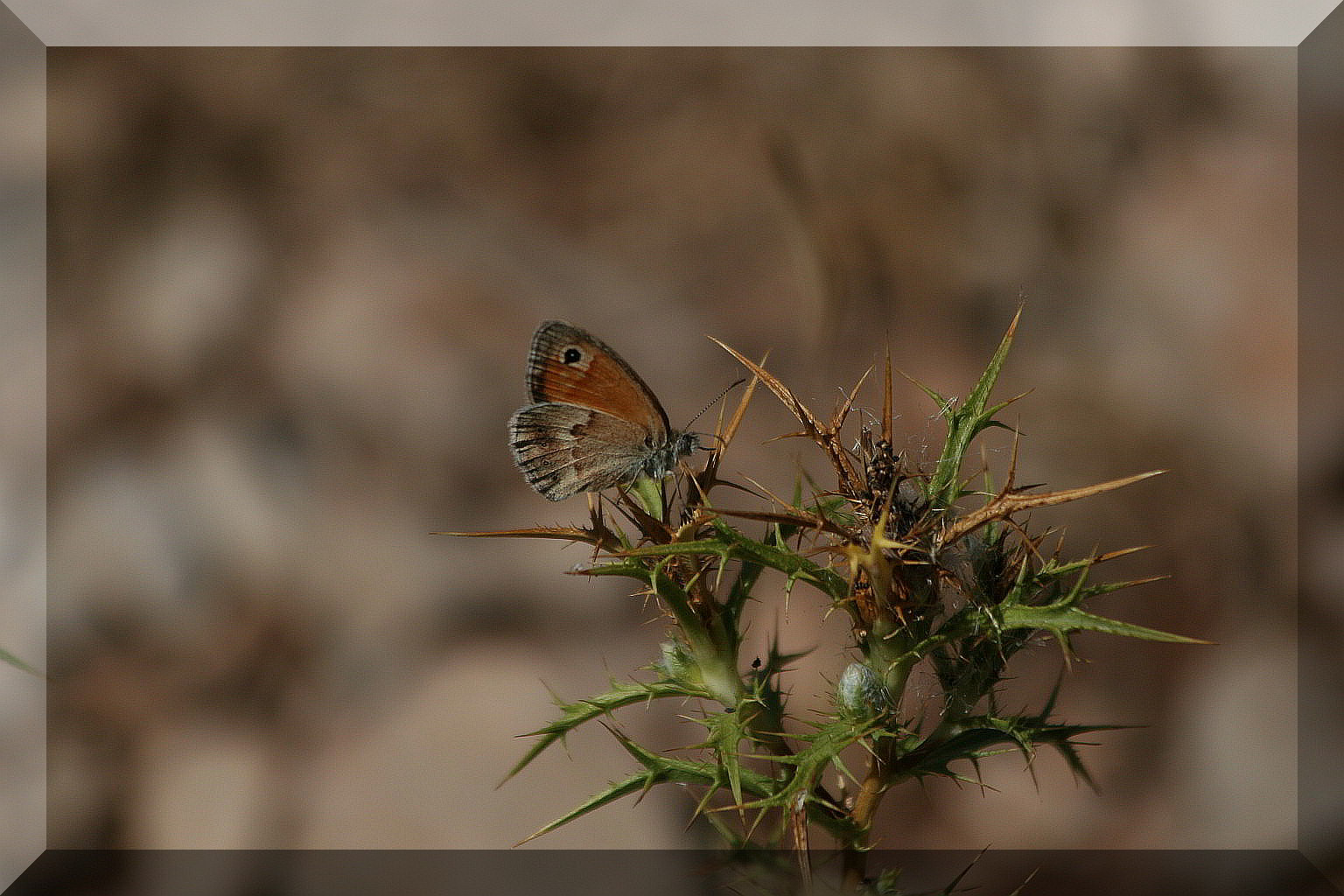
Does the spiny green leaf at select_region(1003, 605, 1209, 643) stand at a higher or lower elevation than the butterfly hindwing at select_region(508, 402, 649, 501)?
lower

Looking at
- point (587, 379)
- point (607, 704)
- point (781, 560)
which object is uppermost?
point (587, 379)

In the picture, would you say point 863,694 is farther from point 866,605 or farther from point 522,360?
point 522,360

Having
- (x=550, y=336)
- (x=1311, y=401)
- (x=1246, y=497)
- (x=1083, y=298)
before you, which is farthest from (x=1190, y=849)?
(x=550, y=336)

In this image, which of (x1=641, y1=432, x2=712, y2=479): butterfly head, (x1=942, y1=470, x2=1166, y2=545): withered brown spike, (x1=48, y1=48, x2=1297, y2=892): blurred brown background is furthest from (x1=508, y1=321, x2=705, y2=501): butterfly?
(x1=48, y1=48, x2=1297, y2=892): blurred brown background

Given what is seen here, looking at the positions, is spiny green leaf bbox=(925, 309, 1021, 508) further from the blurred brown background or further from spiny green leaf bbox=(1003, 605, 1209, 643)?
the blurred brown background

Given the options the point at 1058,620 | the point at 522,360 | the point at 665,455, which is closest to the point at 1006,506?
the point at 1058,620

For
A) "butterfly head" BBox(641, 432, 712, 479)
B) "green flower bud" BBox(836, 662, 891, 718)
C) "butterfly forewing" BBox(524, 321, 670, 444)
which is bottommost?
"green flower bud" BBox(836, 662, 891, 718)

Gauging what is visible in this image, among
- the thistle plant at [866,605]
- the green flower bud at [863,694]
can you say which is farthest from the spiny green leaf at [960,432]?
the green flower bud at [863,694]

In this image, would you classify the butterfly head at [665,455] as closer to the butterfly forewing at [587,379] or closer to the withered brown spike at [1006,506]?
the butterfly forewing at [587,379]
